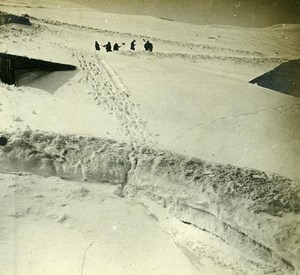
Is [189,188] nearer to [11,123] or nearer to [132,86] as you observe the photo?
[11,123]

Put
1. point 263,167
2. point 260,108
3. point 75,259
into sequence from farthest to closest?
point 260,108 < point 263,167 < point 75,259

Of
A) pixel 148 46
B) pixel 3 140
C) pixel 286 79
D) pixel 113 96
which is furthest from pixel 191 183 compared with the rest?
pixel 148 46

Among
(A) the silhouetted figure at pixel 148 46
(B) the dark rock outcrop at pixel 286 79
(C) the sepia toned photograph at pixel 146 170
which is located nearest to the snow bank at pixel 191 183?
(C) the sepia toned photograph at pixel 146 170

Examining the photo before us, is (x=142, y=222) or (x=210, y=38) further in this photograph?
(x=210, y=38)

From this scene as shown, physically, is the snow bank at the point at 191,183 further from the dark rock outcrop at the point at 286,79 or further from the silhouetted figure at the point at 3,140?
the dark rock outcrop at the point at 286,79

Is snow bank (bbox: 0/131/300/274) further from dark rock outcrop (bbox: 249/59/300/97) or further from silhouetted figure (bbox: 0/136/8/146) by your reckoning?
dark rock outcrop (bbox: 249/59/300/97)

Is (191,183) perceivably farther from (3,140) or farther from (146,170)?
(3,140)

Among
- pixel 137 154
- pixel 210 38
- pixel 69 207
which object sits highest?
pixel 210 38

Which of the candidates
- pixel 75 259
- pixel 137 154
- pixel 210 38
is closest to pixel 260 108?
pixel 137 154
